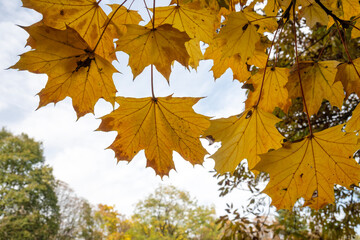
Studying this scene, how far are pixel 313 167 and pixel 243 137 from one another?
188 mm

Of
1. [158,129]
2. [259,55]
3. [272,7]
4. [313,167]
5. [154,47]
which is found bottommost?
[313,167]

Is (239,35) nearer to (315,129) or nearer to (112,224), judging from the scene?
(315,129)

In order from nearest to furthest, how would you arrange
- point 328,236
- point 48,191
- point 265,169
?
point 265,169 < point 328,236 < point 48,191

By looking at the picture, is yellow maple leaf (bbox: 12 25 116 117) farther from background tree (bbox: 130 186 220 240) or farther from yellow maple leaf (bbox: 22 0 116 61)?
background tree (bbox: 130 186 220 240)

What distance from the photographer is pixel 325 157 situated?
60cm

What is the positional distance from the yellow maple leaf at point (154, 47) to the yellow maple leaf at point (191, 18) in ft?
0.59

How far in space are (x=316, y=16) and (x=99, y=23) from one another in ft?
2.01

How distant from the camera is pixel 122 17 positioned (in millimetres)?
772

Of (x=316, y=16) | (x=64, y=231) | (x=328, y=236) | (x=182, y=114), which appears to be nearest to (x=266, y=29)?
(x=316, y=16)

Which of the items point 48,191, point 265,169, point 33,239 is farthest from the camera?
point 48,191

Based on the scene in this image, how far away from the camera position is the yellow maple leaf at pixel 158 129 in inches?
25.5

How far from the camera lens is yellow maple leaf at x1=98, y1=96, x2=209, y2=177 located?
2.12 ft

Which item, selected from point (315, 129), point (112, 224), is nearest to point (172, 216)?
point (112, 224)

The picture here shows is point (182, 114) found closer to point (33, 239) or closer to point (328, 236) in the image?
point (328, 236)
